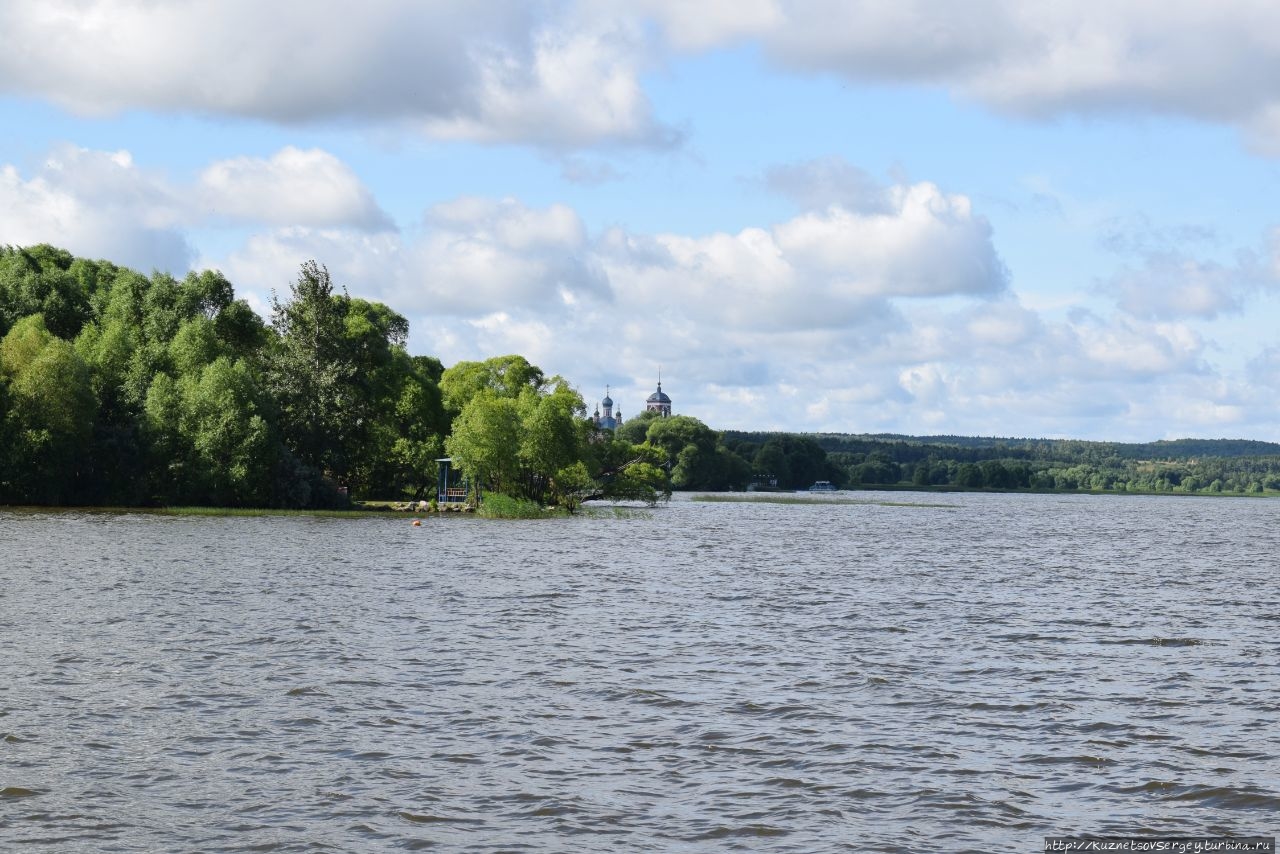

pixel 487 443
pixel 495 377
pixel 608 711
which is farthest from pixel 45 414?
pixel 608 711

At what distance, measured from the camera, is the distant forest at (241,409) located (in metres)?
85.8

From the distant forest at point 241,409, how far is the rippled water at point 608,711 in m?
40.0

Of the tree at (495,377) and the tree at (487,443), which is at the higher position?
the tree at (495,377)

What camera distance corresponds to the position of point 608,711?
2166cm

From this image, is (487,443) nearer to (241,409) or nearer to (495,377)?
(241,409)

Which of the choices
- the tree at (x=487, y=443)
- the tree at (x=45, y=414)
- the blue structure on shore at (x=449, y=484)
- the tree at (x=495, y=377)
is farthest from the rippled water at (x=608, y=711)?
the tree at (x=495, y=377)

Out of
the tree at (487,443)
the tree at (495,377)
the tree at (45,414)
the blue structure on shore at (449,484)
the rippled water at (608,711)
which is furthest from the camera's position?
the tree at (495,377)

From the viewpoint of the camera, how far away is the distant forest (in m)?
85.8

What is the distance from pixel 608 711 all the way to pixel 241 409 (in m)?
71.8

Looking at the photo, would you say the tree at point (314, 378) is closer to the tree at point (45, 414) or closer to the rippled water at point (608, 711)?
the tree at point (45, 414)

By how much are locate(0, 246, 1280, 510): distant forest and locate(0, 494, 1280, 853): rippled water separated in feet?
131

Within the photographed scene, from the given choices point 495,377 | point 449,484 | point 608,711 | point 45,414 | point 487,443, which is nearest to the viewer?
point 608,711

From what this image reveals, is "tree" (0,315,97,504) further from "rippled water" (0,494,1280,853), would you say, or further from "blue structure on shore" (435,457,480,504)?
"rippled water" (0,494,1280,853)

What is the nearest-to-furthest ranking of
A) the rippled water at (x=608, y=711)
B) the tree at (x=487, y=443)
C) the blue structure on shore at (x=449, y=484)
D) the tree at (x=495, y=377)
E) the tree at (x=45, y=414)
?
the rippled water at (x=608, y=711) → the tree at (x=45, y=414) → the tree at (x=487, y=443) → the blue structure on shore at (x=449, y=484) → the tree at (x=495, y=377)
